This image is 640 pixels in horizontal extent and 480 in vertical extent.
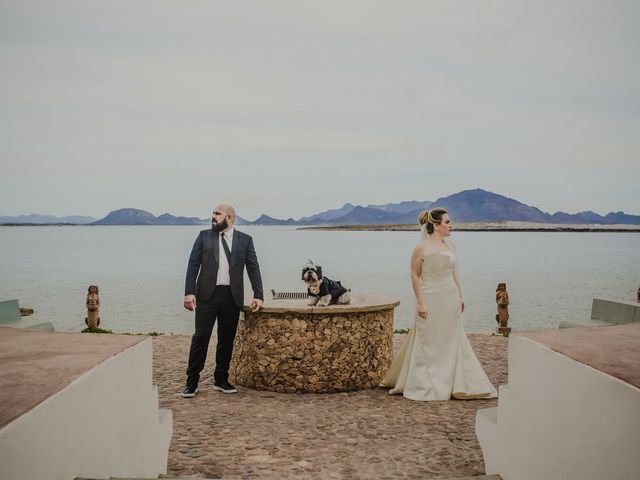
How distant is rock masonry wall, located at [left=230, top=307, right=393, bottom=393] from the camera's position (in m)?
7.50

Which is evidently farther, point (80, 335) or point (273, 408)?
point (273, 408)

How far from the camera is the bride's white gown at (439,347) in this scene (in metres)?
7.49

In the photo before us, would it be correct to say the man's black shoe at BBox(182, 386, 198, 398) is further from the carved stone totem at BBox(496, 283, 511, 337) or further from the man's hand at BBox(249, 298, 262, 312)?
the carved stone totem at BBox(496, 283, 511, 337)

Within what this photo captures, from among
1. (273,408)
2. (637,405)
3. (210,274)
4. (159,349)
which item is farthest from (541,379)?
(159,349)

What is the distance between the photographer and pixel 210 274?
7289 millimetres

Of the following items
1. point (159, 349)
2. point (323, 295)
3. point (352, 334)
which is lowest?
point (159, 349)

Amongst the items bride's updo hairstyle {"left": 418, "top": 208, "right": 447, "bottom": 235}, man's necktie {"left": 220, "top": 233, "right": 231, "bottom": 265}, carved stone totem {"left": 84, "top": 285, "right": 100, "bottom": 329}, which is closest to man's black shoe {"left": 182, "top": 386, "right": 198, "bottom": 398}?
man's necktie {"left": 220, "top": 233, "right": 231, "bottom": 265}

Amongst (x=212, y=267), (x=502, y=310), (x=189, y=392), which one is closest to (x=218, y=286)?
(x=212, y=267)

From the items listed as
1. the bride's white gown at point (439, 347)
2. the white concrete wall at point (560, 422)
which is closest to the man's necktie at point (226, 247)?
the bride's white gown at point (439, 347)

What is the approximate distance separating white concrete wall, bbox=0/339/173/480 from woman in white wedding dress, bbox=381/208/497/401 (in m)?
4.06

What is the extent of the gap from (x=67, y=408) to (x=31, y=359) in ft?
2.12

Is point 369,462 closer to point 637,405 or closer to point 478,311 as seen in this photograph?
point 637,405

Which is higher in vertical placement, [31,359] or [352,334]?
[31,359]

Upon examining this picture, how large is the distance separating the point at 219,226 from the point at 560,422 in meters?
5.32
